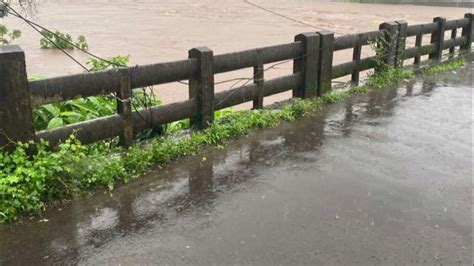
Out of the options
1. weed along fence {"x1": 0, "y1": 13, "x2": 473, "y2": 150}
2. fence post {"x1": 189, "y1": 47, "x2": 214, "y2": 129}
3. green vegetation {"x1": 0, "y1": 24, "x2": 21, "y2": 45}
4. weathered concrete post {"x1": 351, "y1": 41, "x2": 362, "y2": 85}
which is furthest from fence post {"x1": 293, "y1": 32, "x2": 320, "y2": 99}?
green vegetation {"x1": 0, "y1": 24, "x2": 21, "y2": 45}

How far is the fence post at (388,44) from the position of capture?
11070 millimetres

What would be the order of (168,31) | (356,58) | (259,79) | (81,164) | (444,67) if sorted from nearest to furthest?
1. (81,164)
2. (259,79)
3. (356,58)
4. (444,67)
5. (168,31)

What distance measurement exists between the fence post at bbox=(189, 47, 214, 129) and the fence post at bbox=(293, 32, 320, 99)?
224cm

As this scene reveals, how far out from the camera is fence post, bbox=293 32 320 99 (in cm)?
878

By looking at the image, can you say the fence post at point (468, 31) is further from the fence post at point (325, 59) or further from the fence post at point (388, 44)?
the fence post at point (325, 59)

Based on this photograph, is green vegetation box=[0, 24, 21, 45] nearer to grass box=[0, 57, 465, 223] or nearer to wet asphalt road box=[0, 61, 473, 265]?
grass box=[0, 57, 465, 223]

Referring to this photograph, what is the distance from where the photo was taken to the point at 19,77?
16.5 ft

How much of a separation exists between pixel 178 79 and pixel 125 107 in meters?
0.92

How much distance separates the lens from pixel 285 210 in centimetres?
512

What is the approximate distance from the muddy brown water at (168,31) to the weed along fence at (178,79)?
8.36ft

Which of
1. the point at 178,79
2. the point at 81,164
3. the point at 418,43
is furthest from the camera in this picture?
the point at 418,43

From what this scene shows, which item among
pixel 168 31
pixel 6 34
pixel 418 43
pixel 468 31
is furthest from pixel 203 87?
pixel 168 31

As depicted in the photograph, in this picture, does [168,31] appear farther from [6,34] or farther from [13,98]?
[13,98]

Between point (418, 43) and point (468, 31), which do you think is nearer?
point (418, 43)
